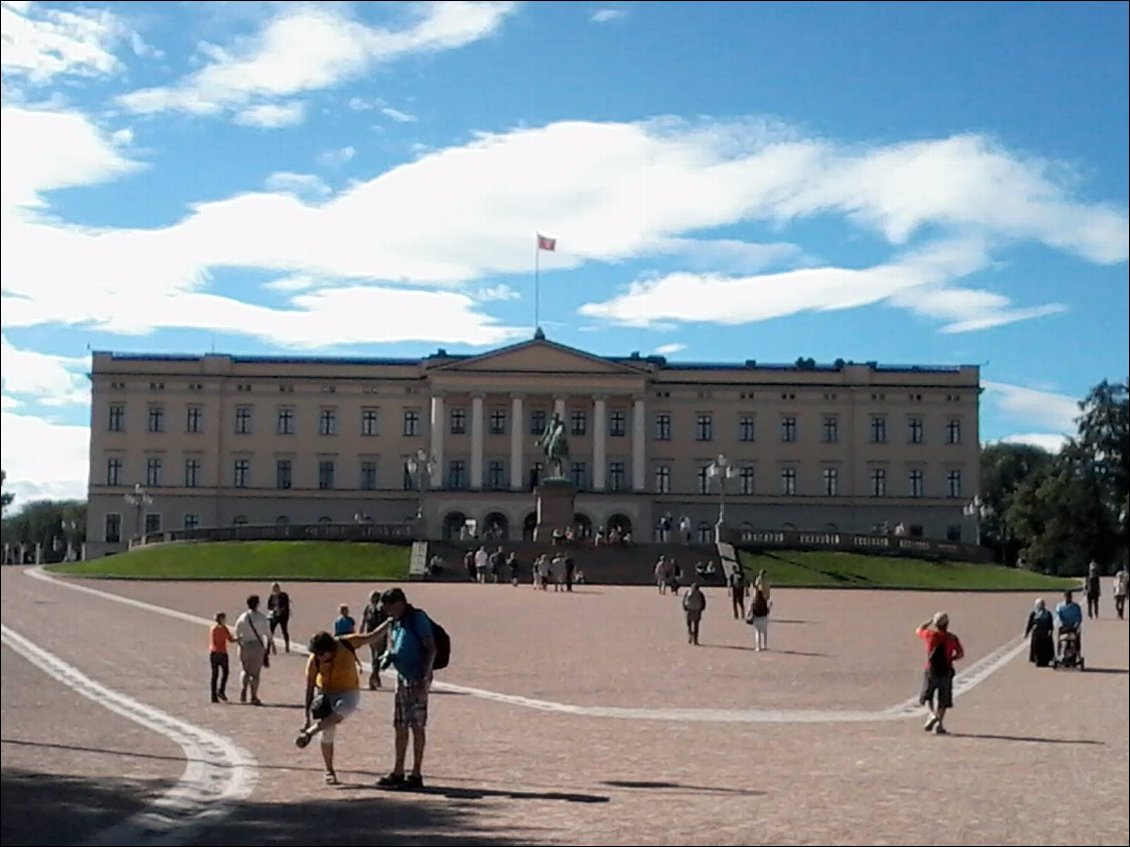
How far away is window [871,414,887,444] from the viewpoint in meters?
3.11

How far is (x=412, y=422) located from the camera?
10.2 ft

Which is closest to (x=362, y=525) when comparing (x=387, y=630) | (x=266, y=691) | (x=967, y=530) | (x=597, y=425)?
(x=597, y=425)

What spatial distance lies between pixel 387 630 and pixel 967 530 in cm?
181

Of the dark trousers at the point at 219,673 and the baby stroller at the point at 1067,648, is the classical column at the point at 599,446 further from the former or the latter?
the dark trousers at the point at 219,673

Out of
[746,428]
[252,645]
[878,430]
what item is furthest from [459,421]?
[252,645]

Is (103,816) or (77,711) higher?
(77,711)

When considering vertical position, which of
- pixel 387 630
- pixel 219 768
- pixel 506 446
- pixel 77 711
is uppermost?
pixel 506 446

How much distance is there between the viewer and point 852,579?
337 cm

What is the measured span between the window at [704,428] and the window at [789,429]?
0.68 ft

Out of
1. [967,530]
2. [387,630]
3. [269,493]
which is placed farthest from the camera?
[269,493]

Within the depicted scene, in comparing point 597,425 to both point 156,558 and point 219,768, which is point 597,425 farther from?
point 219,768

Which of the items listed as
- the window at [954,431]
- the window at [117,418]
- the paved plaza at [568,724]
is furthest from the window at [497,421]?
the window at [954,431]

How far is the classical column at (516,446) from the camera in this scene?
3.33 metres

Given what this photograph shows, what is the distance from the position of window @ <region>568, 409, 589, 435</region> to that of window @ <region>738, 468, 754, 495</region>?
0.51 metres
